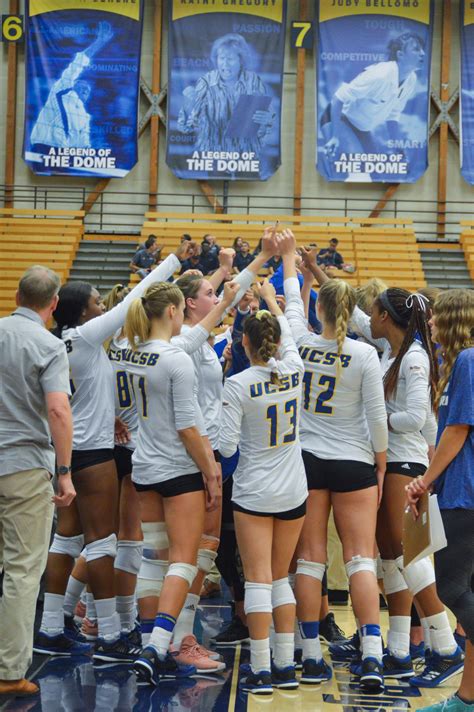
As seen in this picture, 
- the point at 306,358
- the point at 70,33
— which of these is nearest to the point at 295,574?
the point at 306,358

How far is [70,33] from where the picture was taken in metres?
18.5

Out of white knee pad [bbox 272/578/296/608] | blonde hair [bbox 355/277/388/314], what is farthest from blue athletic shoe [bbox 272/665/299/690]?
blonde hair [bbox 355/277/388/314]

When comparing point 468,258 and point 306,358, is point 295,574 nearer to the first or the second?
point 306,358

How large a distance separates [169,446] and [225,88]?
593 inches

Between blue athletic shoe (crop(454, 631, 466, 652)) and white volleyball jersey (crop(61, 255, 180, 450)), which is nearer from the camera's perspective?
white volleyball jersey (crop(61, 255, 180, 450))

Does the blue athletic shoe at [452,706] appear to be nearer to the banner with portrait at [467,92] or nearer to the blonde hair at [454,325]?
the blonde hair at [454,325]

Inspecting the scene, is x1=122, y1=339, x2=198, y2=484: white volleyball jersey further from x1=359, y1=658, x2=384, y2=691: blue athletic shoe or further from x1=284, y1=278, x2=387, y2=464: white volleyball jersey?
x1=359, y1=658, x2=384, y2=691: blue athletic shoe

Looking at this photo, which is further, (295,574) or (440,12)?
(440,12)

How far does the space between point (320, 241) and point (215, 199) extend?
227 cm

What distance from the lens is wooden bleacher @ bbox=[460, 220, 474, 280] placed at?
714 inches

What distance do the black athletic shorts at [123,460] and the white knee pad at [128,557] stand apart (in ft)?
1.12

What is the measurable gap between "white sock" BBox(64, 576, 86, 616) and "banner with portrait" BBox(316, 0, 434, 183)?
14.4 metres

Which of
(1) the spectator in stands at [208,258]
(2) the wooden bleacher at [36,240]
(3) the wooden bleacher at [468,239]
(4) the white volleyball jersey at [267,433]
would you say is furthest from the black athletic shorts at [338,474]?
(3) the wooden bleacher at [468,239]

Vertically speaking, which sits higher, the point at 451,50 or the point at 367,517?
the point at 451,50
